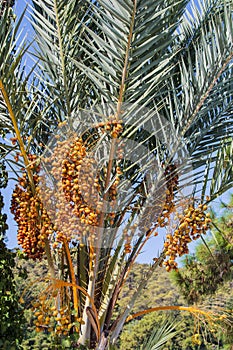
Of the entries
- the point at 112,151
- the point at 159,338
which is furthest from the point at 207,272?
the point at 112,151

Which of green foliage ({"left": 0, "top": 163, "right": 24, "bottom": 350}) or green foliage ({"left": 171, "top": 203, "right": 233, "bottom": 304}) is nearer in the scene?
green foliage ({"left": 0, "top": 163, "right": 24, "bottom": 350})

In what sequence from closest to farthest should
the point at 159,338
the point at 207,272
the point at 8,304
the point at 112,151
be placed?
the point at 112,151 → the point at 8,304 → the point at 159,338 → the point at 207,272

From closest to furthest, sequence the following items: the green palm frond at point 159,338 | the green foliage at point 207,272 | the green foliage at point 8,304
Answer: the green foliage at point 8,304 → the green palm frond at point 159,338 → the green foliage at point 207,272

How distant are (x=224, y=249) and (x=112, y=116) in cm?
421

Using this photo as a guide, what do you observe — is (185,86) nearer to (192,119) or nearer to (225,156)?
(192,119)

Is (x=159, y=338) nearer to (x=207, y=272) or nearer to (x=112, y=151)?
(x=112, y=151)

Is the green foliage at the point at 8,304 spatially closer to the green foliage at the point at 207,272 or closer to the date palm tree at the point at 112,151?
the date palm tree at the point at 112,151

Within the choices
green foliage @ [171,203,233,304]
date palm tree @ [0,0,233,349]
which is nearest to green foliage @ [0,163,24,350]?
date palm tree @ [0,0,233,349]

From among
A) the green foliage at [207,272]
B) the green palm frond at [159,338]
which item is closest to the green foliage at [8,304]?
the green palm frond at [159,338]

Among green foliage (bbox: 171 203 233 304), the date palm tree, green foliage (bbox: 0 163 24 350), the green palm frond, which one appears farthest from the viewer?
green foliage (bbox: 171 203 233 304)

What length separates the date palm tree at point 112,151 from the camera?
3271mm

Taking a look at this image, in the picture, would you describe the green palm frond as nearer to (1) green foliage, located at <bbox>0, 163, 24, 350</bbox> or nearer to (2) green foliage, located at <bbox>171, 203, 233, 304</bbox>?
(1) green foliage, located at <bbox>0, 163, 24, 350</bbox>

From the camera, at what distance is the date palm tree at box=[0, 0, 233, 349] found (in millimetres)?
3271

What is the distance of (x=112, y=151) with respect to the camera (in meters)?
3.43
